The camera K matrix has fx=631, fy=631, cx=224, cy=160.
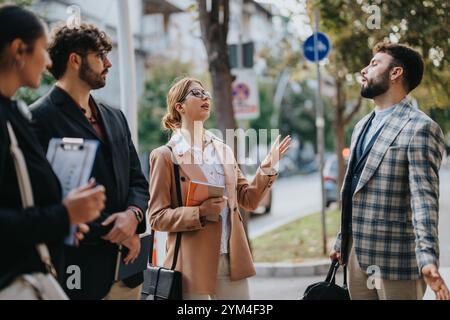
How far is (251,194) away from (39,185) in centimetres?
170

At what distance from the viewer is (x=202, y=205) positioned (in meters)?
3.41

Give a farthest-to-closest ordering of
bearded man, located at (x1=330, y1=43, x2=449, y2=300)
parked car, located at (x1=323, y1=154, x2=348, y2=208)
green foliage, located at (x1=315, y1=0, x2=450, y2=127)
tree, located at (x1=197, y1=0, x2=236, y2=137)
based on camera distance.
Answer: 1. parked car, located at (x1=323, y1=154, x2=348, y2=208)
2. tree, located at (x1=197, y1=0, x2=236, y2=137)
3. green foliage, located at (x1=315, y1=0, x2=450, y2=127)
4. bearded man, located at (x1=330, y1=43, x2=449, y2=300)

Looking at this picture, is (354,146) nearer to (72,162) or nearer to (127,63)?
(72,162)

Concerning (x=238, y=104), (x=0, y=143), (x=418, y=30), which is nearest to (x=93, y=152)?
(x=0, y=143)

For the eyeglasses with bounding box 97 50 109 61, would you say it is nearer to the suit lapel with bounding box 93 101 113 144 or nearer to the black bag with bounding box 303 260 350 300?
the suit lapel with bounding box 93 101 113 144

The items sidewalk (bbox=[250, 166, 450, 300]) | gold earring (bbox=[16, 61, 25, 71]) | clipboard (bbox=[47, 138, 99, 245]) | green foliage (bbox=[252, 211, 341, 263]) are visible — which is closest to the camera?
gold earring (bbox=[16, 61, 25, 71])

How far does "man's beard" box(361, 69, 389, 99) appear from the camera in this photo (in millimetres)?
3418

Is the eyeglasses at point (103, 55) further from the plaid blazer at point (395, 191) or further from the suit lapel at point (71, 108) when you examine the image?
the plaid blazer at point (395, 191)

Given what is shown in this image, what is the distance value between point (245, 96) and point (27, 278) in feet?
27.9

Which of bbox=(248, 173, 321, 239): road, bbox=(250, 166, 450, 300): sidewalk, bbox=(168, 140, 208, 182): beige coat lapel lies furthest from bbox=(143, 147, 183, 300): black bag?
bbox=(248, 173, 321, 239): road

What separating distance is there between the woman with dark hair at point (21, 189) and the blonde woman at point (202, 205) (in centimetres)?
109

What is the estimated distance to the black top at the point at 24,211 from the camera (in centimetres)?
218

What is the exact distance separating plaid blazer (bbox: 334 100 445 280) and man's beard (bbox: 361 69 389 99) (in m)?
0.16
